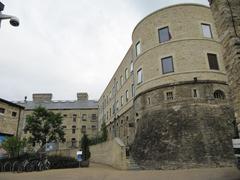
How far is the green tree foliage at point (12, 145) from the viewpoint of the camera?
58.1ft

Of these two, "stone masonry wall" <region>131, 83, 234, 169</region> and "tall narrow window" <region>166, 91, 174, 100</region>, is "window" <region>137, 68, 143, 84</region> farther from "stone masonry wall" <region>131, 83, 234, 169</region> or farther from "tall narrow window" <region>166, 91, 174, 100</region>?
"tall narrow window" <region>166, 91, 174, 100</region>

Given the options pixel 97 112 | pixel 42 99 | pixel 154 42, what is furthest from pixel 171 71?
pixel 42 99

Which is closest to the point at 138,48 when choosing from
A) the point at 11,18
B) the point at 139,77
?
the point at 139,77

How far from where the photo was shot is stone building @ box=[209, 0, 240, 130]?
6.14 meters

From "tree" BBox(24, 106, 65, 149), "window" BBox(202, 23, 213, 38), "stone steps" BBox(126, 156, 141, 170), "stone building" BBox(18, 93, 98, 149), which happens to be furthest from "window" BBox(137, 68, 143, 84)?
"stone building" BBox(18, 93, 98, 149)

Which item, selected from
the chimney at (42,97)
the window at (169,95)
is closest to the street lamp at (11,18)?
the window at (169,95)

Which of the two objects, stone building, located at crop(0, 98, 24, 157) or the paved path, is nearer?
the paved path

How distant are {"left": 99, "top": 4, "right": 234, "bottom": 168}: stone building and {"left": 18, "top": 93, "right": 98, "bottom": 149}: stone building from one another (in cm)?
2832

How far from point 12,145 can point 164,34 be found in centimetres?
1586

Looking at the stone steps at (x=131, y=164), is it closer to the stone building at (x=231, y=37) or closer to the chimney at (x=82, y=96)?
the stone building at (x=231, y=37)

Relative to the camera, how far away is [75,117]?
48.7 metres

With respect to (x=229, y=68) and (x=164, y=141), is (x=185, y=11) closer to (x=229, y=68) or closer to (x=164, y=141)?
(x=164, y=141)

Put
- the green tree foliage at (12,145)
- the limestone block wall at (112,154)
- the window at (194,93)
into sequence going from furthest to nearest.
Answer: the green tree foliage at (12,145) → the limestone block wall at (112,154) → the window at (194,93)

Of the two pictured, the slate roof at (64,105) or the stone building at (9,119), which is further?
the slate roof at (64,105)
